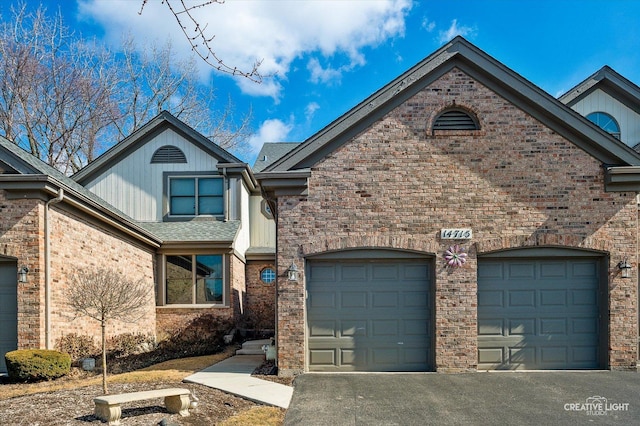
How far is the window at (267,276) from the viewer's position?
779 inches

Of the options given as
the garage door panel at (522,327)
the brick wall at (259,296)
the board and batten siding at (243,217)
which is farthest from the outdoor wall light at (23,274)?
the garage door panel at (522,327)

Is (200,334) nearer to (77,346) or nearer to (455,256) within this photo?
(77,346)

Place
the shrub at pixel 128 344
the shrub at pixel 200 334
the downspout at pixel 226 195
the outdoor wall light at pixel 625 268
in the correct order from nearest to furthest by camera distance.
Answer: the outdoor wall light at pixel 625 268 → the shrub at pixel 128 344 → the shrub at pixel 200 334 → the downspout at pixel 226 195

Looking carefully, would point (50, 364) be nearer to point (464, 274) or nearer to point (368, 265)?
point (368, 265)

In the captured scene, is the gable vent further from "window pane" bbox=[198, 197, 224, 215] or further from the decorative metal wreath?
"window pane" bbox=[198, 197, 224, 215]

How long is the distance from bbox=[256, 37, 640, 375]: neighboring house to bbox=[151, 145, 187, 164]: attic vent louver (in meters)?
8.77

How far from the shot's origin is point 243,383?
9891 millimetres

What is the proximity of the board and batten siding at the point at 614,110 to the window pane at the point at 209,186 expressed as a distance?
12875mm

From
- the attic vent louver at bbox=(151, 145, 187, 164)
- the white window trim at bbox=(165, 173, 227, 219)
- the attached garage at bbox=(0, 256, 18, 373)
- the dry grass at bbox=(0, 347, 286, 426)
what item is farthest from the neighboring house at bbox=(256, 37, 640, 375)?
the attic vent louver at bbox=(151, 145, 187, 164)

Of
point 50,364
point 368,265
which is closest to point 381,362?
point 368,265

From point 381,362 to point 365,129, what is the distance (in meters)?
5.17

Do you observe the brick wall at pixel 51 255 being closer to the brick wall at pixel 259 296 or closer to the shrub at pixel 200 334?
the shrub at pixel 200 334

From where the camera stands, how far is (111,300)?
9.46 meters

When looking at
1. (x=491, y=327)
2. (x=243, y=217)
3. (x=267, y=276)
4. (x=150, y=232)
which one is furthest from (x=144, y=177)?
(x=491, y=327)
